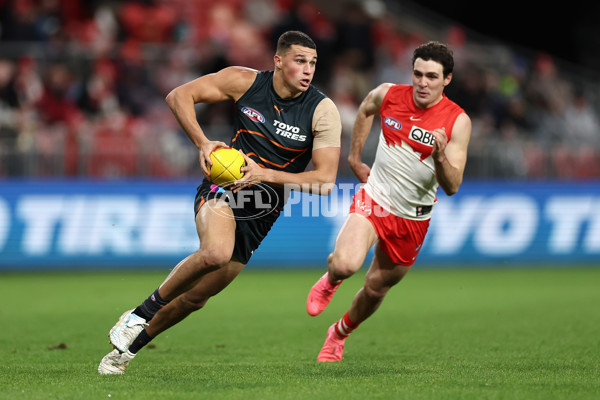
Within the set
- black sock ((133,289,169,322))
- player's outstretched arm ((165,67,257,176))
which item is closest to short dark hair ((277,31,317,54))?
player's outstretched arm ((165,67,257,176))

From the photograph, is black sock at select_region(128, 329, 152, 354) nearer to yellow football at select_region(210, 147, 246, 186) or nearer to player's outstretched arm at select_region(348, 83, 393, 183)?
yellow football at select_region(210, 147, 246, 186)

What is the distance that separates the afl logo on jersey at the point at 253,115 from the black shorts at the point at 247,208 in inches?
23.3

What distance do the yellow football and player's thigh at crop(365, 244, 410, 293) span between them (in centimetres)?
170

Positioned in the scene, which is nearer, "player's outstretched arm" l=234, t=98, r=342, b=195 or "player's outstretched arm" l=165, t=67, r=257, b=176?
"player's outstretched arm" l=234, t=98, r=342, b=195

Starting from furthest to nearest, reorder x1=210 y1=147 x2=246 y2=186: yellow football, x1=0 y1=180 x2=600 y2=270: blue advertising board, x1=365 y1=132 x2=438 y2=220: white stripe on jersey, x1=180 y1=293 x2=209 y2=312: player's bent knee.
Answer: x1=0 y1=180 x2=600 y2=270: blue advertising board < x1=365 y1=132 x2=438 y2=220: white stripe on jersey < x1=180 y1=293 x2=209 y2=312: player's bent knee < x1=210 y1=147 x2=246 y2=186: yellow football

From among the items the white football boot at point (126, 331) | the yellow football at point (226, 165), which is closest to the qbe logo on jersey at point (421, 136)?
the yellow football at point (226, 165)

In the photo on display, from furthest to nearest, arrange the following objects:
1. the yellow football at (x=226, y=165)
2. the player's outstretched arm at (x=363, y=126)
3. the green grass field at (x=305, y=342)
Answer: the player's outstretched arm at (x=363, y=126) < the yellow football at (x=226, y=165) < the green grass field at (x=305, y=342)

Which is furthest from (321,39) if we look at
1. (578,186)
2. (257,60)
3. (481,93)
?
(578,186)

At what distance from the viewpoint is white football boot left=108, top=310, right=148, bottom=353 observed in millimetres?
6777

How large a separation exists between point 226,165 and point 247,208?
24.3 inches

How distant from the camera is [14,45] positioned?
16891 mm

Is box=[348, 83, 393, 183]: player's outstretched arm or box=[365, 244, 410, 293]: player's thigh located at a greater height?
box=[348, 83, 393, 183]: player's outstretched arm

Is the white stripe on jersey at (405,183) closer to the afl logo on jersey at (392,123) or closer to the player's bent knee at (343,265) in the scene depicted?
the afl logo on jersey at (392,123)

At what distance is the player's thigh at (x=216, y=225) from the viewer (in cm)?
678
